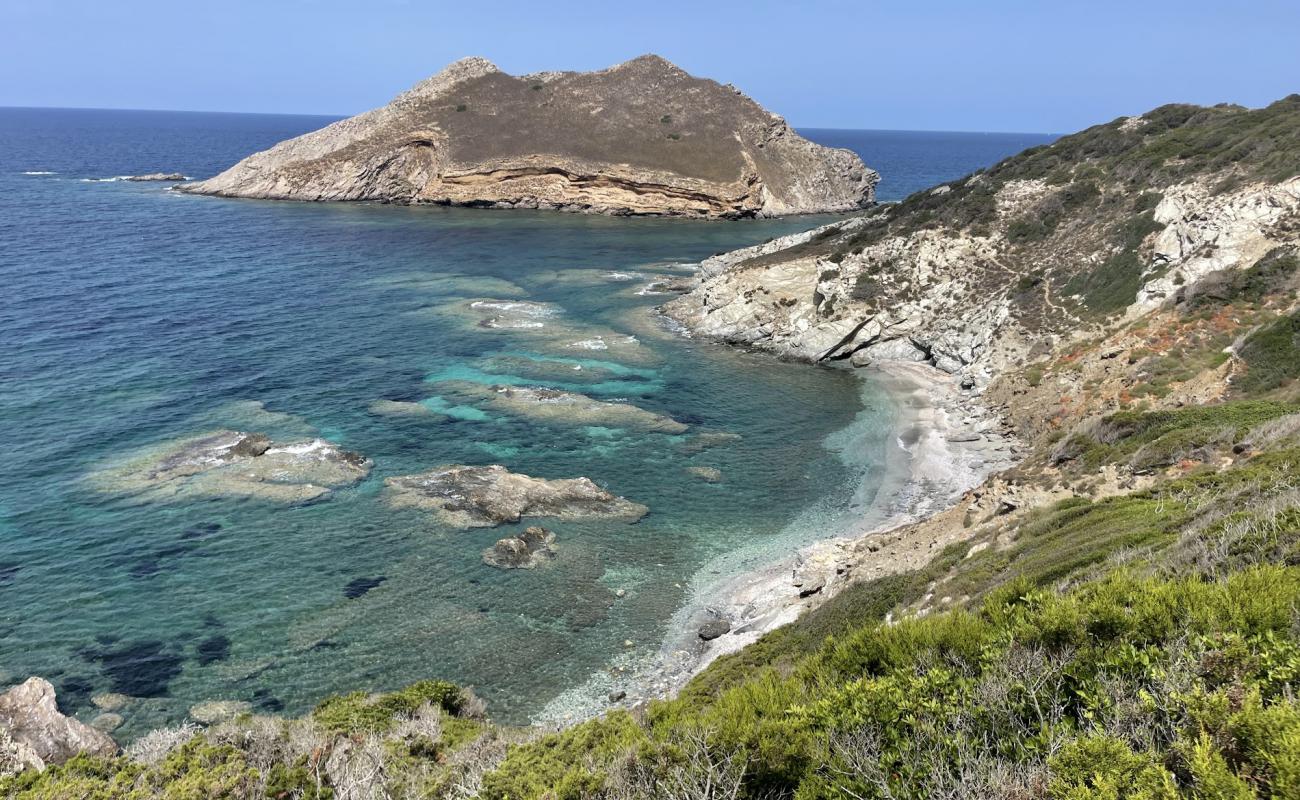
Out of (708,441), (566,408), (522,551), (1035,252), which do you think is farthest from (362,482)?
(1035,252)

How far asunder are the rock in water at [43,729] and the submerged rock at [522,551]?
46.0 ft

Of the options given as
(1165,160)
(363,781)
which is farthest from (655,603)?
(1165,160)

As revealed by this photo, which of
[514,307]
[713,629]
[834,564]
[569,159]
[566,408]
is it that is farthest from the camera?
[569,159]

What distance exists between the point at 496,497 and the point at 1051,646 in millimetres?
26881

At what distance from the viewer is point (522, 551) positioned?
31.0 meters

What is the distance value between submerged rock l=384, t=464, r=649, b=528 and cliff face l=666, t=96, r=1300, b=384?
2875 cm

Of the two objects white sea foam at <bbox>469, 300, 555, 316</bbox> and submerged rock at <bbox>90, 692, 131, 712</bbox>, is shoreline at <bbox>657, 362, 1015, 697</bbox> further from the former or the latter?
white sea foam at <bbox>469, 300, 555, 316</bbox>

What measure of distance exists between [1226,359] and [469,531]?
119 ft

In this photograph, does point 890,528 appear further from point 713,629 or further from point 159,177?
point 159,177

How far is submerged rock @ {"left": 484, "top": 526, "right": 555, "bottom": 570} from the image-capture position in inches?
1196

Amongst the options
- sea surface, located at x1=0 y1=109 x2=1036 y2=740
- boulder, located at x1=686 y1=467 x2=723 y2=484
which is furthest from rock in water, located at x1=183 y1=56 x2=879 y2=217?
boulder, located at x1=686 y1=467 x2=723 y2=484

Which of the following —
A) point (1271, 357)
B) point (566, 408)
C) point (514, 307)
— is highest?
point (1271, 357)

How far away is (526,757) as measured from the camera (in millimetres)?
13531

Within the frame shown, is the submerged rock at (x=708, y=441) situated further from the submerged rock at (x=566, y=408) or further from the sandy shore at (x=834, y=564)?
the sandy shore at (x=834, y=564)
